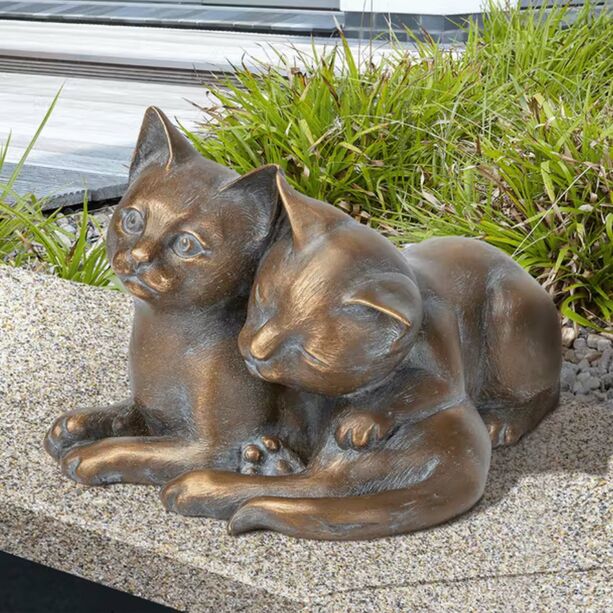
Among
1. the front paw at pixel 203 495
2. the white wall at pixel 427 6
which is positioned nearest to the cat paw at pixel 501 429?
the front paw at pixel 203 495

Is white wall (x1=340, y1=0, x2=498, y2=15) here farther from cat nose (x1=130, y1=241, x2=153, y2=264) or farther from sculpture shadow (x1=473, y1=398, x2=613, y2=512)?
cat nose (x1=130, y1=241, x2=153, y2=264)

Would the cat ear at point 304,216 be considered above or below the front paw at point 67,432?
above

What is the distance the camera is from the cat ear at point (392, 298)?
1.43 m

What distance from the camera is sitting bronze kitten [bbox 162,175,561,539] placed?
57.2 inches

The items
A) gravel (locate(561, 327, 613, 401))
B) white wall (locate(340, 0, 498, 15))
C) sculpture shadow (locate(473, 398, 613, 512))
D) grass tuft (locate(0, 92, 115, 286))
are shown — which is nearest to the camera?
sculpture shadow (locate(473, 398, 613, 512))

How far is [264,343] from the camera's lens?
1.47m

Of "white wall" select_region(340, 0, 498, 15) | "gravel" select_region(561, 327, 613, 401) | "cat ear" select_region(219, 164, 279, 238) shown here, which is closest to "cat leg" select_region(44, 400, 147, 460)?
"cat ear" select_region(219, 164, 279, 238)

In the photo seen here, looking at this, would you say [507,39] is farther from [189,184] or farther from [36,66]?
[36,66]

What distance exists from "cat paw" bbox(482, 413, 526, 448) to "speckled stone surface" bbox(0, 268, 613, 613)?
24 millimetres

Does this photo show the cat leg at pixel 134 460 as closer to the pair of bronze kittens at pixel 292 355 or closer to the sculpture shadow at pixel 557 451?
the pair of bronze kittens at pixel 292 355

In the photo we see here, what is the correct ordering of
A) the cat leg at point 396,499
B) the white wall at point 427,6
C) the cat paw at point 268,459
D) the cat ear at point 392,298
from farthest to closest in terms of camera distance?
the white wall at point 427,6 < the cat paw at point 268,459 < the cat leg at point 396,499 < the cat ear at point 392,298

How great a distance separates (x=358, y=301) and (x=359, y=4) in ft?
20.1

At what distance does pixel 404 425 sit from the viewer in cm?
156

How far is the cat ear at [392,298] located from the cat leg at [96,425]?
1.75ft
